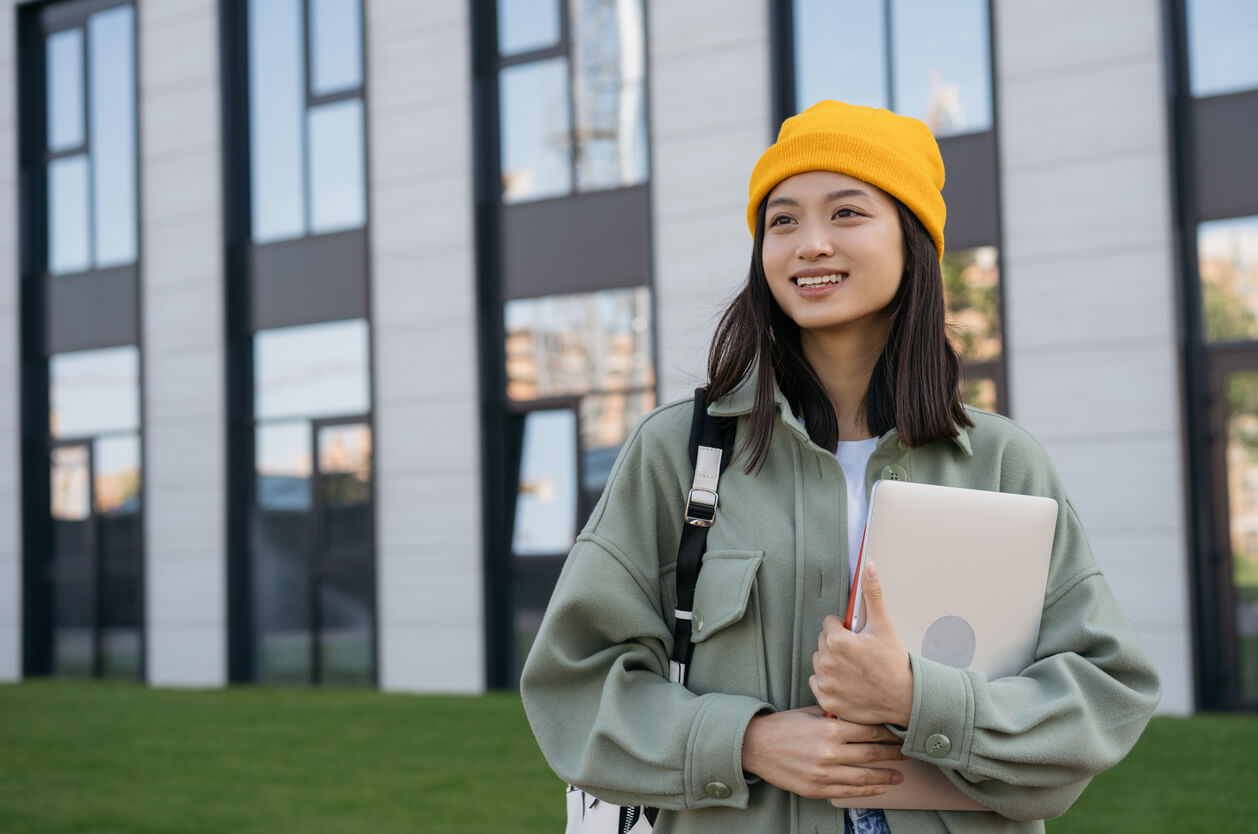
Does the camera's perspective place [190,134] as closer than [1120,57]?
No

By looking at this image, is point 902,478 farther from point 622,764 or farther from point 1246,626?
point 1246,626

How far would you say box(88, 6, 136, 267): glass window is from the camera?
48.3 feet

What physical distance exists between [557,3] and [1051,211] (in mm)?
5393

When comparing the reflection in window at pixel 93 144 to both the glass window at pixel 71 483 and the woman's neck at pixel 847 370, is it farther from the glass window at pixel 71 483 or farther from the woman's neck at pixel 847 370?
the woman's neck at pixel 847 370

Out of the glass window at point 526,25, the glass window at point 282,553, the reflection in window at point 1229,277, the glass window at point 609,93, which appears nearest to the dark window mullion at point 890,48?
the glass window at point 609,93

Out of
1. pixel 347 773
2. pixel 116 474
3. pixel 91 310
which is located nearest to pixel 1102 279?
pixel 347 773

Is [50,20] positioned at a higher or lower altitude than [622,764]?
higher

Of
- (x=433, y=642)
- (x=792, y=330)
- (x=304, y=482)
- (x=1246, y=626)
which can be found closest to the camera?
(x=792, y=330)

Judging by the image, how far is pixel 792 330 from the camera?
2062 mm

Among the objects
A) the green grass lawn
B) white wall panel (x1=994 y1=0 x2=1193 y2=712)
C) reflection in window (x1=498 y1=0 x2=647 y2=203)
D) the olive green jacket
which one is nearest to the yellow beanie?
the olive green jacket

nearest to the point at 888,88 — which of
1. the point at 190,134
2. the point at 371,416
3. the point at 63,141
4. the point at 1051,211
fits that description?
the point at 1051,211

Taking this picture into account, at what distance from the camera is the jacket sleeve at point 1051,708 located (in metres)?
1.71

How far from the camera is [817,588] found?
187 cm

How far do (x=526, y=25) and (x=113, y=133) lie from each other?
5.74 meters
